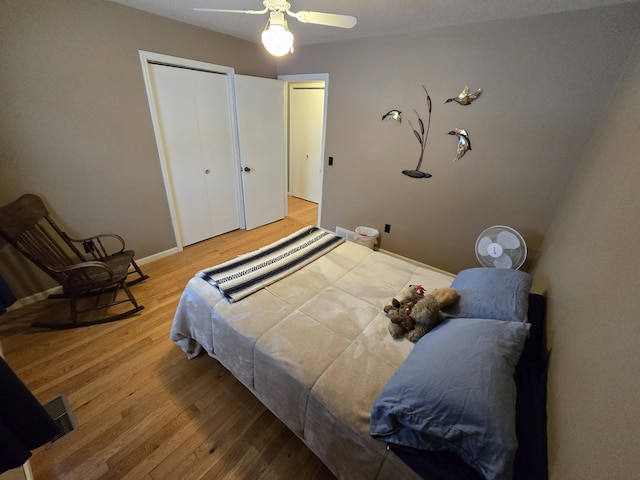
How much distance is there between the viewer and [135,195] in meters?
2.53

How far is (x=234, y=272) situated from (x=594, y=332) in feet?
5.70

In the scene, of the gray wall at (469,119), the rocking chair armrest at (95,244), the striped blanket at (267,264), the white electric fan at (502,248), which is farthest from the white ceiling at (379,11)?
the rocking chair armrest at (95,244)

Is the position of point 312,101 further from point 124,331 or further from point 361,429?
point 361,429

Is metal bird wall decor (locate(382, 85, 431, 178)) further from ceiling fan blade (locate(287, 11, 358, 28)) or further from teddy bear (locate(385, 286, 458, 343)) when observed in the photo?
teddy bear (locate(385, 286, 458, 343))

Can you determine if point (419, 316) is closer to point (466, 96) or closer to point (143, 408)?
point (143, 408)

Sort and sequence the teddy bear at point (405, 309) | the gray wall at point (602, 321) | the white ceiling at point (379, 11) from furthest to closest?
the white ceiling at point (379, 11) < the teddy bear at point (405, 309) < the gray wall at point (602, 321)

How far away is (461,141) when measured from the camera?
7.68ft

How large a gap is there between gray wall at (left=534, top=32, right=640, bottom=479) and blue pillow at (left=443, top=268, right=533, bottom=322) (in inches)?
5.6

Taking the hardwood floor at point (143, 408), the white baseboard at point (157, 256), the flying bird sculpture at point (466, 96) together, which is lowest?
the hardwood floor at point (143, 408)

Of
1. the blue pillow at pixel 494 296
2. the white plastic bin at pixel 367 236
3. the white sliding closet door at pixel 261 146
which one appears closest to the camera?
the blue pillow at pixel 494 296

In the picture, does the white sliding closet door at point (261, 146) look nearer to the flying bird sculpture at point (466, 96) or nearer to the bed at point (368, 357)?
the bed at point (368, 357)

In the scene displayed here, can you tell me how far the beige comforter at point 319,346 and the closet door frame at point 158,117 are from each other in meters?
1.63

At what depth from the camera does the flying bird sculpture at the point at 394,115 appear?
2600 mm

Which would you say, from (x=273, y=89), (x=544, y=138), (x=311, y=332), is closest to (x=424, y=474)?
(x=311, y=332)
